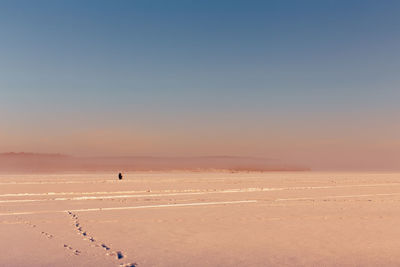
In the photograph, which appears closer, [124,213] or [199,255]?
[199,255]

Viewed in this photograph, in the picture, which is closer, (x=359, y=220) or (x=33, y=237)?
(x=33, y=237)

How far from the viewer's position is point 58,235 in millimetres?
12008

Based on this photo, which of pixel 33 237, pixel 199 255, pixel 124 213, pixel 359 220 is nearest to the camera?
pixel 199 255

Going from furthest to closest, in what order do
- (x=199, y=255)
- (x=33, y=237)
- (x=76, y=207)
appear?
1. (x=76, y=207)
2. (x=33, y=237)
3. (x=199, y=255)

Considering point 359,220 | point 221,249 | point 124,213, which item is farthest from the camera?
point 124,213

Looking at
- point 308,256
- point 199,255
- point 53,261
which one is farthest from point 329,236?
point 53,261

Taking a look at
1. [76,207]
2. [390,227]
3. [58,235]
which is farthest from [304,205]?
[58,235]

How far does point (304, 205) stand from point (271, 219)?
17.1 ft

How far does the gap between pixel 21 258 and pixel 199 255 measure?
13.0ft

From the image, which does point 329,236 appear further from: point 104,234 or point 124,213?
point 124,213

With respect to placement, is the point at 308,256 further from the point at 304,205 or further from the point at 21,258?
the point at 304,205

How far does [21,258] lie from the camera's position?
9484 millimetres

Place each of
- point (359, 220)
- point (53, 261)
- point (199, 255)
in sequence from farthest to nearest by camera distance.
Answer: point (359, 220) < point (199, 255) < point (53, 261)

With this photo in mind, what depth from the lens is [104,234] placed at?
1212cm
